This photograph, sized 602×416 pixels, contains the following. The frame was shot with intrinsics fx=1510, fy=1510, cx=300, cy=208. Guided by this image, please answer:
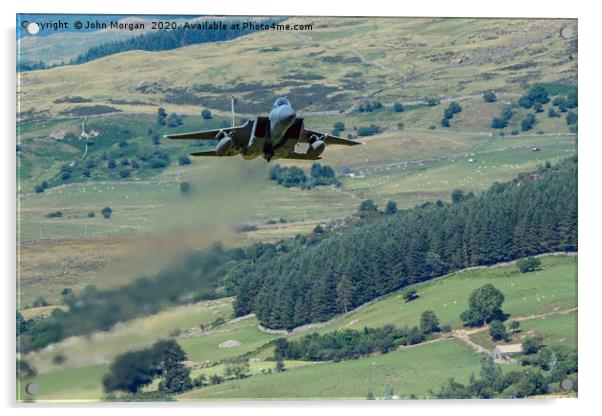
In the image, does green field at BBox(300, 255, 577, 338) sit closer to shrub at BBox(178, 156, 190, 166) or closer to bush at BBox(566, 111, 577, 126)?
shrub at BBox(178, 156, 190, 166)

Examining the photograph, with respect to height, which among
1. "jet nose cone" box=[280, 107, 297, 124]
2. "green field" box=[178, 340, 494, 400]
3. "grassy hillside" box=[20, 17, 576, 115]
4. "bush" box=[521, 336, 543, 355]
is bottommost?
"green field" box=[178, 340, 494, 400]

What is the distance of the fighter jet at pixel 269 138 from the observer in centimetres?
8044

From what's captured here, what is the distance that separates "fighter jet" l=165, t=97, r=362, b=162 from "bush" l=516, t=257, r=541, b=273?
277 feet

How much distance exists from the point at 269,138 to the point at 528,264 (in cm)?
8830

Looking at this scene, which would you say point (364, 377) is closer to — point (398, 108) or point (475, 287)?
point (475, 287)

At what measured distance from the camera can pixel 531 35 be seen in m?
185

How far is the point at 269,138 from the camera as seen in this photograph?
8138 centimetres

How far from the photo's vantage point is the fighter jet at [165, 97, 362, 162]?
264ft

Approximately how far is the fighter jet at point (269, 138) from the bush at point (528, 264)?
84503 millimetres

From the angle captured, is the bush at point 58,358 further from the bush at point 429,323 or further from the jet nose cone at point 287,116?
the bush at point 429,323

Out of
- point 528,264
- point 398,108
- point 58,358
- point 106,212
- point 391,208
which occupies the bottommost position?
point 58,358

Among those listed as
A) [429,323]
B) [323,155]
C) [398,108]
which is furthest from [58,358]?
[398,108]

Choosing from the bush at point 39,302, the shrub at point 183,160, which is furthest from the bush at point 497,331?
the bush at point 39,302

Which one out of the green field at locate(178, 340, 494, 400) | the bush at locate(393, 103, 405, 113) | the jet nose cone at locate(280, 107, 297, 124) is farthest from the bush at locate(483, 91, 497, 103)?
the jet nose cone at locate(280, 107, 297, 124)
